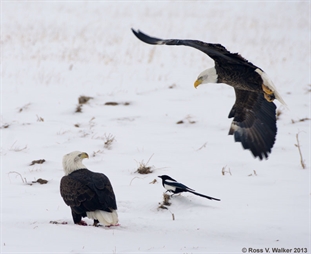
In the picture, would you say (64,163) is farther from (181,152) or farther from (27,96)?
(27,96)

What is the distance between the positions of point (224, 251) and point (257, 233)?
691mm

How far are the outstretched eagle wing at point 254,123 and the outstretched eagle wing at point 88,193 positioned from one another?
5.20ft

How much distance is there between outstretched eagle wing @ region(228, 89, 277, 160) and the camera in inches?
229

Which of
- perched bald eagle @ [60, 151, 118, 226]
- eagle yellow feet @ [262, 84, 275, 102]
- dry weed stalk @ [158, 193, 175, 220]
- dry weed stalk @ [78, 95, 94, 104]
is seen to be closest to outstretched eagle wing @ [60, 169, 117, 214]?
perched bald eagle @ [60, 151, 118, 226]

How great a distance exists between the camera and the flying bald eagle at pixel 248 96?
18.3 feet

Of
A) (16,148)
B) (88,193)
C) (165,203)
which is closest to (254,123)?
(165,203)

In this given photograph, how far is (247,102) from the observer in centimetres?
647

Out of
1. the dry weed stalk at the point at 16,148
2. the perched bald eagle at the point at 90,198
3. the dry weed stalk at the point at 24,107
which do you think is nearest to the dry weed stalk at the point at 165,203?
the perched bald eagle at the point at 90,198

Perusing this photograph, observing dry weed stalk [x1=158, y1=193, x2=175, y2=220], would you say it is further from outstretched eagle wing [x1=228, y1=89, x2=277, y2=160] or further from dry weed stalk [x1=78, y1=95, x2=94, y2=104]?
dry weed stalk [x1=78, y1=95, x2=94, y2=104]

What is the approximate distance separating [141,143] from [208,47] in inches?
119

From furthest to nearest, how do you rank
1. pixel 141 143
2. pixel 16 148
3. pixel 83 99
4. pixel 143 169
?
pixel 83 99, pixel 141 143, pixel 16 148, pixel 143 169

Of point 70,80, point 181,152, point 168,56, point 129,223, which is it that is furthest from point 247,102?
point 168,56

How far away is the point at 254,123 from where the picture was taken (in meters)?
6.24

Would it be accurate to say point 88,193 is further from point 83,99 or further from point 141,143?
point 83,99
